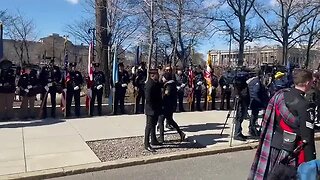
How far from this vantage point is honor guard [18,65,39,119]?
10422mm

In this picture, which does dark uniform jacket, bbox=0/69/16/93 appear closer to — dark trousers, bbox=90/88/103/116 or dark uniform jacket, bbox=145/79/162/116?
dark trousers, bbox=90/88/103/116

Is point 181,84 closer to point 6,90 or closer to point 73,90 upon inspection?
point 73,90

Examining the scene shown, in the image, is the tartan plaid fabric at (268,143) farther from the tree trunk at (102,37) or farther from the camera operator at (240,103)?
the tree trunk at (102,37)

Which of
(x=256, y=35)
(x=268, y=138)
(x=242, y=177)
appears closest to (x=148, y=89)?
(x=242, y=177)

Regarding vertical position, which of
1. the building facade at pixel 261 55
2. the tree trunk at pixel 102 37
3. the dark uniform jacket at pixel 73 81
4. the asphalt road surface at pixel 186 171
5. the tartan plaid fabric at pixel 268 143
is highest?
the building facade at pixel 261 55

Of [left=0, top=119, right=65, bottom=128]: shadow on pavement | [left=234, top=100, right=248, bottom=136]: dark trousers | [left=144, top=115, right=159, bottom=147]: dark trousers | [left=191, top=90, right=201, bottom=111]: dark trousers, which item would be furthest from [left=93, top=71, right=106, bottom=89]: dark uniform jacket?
[left=234, top=100, right=248, bottom=136]: dark trousers

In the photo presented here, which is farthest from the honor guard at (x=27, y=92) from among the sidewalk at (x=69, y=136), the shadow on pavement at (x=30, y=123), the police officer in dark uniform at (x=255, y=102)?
the police officer in dark uniform at (x=255, y=102)

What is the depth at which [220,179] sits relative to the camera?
570 centimetres

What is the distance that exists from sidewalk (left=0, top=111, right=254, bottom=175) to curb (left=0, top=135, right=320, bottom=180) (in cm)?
20

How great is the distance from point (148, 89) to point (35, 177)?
281 cm

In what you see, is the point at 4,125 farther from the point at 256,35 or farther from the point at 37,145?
the point at 256,35

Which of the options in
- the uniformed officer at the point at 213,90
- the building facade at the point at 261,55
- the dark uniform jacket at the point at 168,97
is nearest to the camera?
the dark uniform jacket at the point at 168,97

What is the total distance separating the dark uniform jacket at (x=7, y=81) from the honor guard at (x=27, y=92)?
275 millimetres

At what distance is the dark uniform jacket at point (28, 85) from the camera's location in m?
10.5
